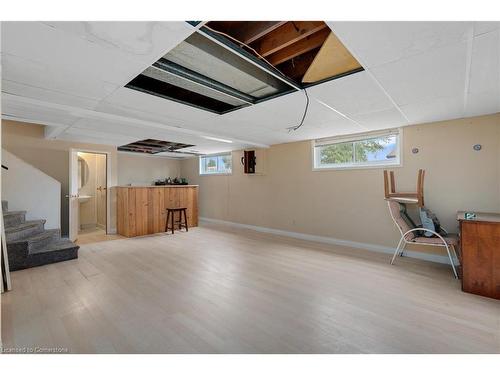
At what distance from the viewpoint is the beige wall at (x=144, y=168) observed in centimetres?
733

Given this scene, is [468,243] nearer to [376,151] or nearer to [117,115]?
[376,151]

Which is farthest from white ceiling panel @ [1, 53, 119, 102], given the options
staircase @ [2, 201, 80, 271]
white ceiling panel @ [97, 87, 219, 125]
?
staircase @ [2, 201, 80, 271]

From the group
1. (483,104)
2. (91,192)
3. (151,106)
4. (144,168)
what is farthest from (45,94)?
(144,168)

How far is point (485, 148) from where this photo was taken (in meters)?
3.15

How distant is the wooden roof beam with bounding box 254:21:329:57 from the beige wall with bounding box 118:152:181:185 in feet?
22.6

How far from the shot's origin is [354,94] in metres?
2.46

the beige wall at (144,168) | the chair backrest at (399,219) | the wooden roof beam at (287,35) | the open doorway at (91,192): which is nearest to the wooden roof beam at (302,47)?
the wooden roof beam at (287,35)

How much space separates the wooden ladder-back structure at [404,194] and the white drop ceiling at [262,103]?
0.88 m

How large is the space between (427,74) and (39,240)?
5.49 meters

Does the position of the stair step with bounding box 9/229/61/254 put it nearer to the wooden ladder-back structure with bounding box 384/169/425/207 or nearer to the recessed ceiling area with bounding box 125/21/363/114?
the recessed ceiling area with bounding box 125/21/363/114

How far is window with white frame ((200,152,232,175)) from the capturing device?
7.13 metres

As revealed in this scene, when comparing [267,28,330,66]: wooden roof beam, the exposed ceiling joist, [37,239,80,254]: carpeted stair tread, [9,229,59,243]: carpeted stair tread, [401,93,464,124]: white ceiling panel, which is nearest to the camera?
[267,28,330,66]: wooden roof beam

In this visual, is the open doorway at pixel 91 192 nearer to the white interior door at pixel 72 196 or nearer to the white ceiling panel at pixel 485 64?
the white interior door at pixel 72 196
